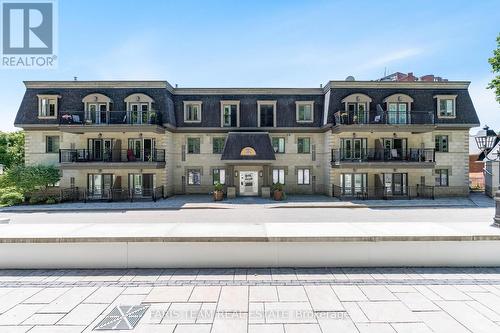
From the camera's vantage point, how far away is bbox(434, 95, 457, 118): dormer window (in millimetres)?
24359

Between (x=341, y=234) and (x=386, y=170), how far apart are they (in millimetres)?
19390

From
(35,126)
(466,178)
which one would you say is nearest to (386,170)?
(466,178)

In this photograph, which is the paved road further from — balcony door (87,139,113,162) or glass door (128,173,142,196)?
balcony door (87,139,113,162)

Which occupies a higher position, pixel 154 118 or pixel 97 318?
pixel 154 118

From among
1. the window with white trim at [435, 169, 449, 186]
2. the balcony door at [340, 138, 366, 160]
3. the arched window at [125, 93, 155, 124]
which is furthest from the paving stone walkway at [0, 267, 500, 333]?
the window with white trim at [435, 169, 449, 186]

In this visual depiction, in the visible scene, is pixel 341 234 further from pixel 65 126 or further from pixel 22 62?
pixel 65 126

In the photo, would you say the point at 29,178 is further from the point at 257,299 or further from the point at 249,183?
the point at 257,299

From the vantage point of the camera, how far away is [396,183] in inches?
958

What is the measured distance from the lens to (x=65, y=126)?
22.2 metres

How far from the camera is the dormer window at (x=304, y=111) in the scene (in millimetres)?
25984

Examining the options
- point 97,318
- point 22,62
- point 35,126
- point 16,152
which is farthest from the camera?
point 16,152

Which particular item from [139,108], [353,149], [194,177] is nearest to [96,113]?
[139,108]

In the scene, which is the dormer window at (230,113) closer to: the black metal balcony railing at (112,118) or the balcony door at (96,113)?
the black metal balcony railing at (112,118)

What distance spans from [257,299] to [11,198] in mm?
25212
